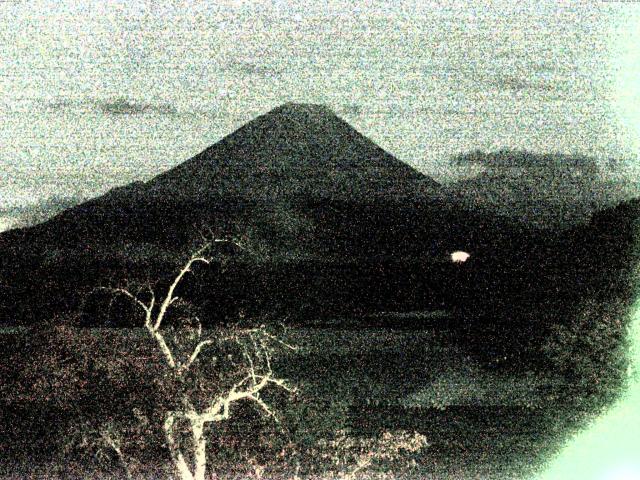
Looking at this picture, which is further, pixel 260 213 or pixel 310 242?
pixel 260 213

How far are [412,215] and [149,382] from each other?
110ft

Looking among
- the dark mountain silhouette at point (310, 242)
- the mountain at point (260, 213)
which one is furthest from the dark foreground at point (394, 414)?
the mountain at point (260, 213)

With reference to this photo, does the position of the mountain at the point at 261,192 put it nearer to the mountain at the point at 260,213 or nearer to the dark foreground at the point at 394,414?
the mountain at the point at 260,213

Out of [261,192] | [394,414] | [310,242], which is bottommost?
[394,414]

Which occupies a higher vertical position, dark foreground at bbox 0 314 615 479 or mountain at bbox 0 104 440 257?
mountain at bbox 0 104 440 257

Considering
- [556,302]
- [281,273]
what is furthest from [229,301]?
[556,302]

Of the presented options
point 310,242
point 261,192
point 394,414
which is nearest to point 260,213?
point 261,192

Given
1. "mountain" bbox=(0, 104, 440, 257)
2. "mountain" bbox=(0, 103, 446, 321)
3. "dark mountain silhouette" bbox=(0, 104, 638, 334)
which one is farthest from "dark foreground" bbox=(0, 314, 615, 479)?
"mountain" bbox=(0, 104, 440, 257)

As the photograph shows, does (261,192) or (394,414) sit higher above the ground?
(261,192)

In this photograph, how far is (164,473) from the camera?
26.2 ft

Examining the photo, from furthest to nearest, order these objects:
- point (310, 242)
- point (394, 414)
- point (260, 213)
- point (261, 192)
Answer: point (261, 192)
point (260, 213)
point (310, 242)
point (394, 414)

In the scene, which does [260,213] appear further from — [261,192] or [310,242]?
[310,242]

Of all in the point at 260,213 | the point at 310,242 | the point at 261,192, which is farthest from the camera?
the point at 261,192

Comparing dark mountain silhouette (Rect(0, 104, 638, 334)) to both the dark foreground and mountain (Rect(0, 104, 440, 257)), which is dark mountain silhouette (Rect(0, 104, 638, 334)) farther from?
the dark foreground
